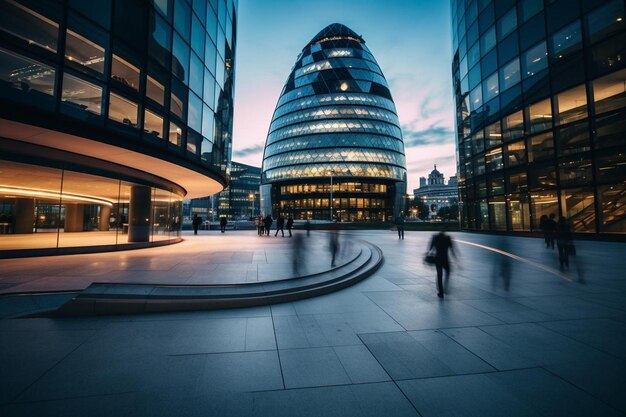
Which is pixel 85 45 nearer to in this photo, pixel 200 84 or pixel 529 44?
pixel 200 84

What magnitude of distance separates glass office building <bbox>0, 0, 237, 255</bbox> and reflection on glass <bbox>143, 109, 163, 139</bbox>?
0.18 ft

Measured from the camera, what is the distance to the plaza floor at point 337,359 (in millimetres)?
3016

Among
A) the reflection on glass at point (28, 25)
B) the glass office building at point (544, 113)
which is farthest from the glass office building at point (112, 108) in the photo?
the glass office building at point (544, 113)

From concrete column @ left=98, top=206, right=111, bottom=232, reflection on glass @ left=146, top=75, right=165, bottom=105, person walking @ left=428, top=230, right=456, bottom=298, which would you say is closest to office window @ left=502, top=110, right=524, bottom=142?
person walking @ left=428, top=230, right=456, bottom=298

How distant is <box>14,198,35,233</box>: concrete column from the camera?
20033 mm

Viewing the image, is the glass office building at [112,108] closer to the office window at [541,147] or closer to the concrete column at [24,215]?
the concrete column at [24,215]

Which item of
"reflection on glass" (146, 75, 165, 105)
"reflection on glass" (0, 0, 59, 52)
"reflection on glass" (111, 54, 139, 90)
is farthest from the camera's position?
"reflection on glass" (146, 75, 165, 105)

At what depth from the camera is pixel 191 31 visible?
15.7m

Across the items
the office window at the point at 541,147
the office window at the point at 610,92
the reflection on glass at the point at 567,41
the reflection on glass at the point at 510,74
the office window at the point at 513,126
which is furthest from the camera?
the reflection on glass at the point at 510,74

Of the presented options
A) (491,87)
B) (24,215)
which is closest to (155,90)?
(24,215)

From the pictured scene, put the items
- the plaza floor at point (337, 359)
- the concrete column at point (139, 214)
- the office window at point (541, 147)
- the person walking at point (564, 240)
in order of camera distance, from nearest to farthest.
→ the plaza floor at point (337, 359) < the person walking at point (564, 240) < the concrete column at point (139, 214) < the office window at point (541, 147)

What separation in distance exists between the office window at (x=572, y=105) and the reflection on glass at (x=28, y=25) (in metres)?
30.6

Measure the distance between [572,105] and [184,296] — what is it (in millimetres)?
28571

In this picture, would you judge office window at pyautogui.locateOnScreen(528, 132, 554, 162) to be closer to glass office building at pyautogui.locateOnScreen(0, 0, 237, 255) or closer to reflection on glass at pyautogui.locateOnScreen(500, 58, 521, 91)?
reflection on glass at pyautogui.locateOnScreen(500, 58, 521, 91)
